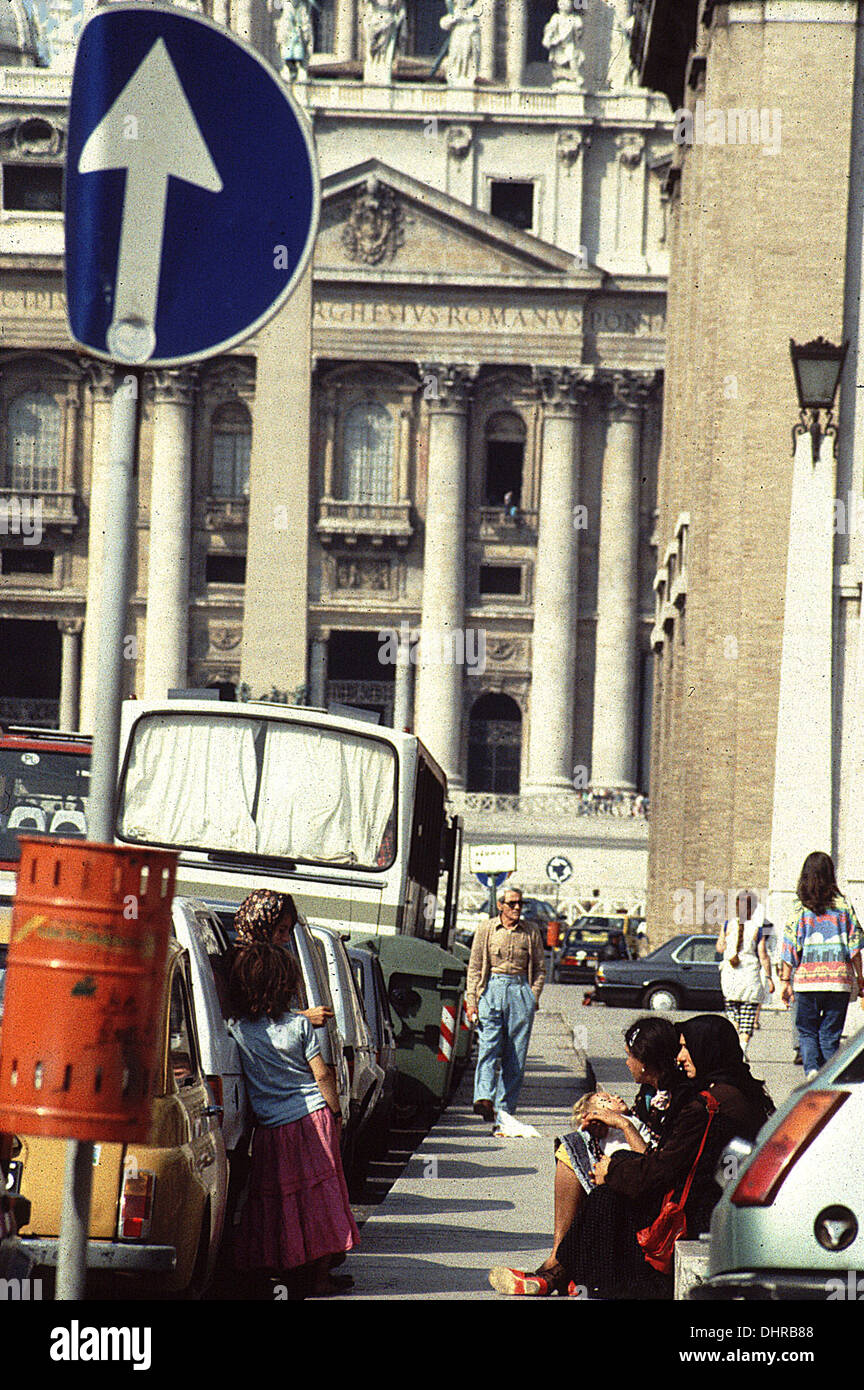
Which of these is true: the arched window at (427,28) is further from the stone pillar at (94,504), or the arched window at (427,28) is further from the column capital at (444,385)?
the stone pillar at (94,504)

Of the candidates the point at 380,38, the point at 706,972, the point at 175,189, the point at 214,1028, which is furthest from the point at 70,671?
the point at 175,189

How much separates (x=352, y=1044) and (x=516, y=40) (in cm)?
6271

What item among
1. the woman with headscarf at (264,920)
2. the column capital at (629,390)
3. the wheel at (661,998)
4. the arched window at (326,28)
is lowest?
the wheel at (661,998)

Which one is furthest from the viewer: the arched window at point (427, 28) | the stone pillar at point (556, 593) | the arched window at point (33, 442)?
the arched window at point (427, 28)

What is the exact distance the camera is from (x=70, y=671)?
6738cm

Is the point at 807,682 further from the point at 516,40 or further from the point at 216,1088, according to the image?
the point at 516,40

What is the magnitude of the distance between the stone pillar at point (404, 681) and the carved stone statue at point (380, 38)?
1628cm

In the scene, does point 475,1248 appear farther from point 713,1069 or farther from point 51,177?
point 51,177

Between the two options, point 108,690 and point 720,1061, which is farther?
point 720,1061

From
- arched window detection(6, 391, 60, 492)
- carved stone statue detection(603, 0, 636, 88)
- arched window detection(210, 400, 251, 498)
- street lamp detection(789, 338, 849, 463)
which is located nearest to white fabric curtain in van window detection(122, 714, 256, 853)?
street lamp detection(789, 338, 849, 463)

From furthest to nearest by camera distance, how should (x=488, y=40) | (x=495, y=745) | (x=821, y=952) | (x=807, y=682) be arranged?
1. (x=488, y=40)
2. (x=495, y=745)
3. (x=807, y=682)
4. (x=821, y=952)

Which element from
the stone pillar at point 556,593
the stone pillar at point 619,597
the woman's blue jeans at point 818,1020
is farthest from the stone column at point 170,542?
the woman's blue jeans at point 818,1020

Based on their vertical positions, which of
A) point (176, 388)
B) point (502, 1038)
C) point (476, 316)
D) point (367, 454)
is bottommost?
point (502, 1038)

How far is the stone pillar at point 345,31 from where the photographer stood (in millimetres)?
72312
